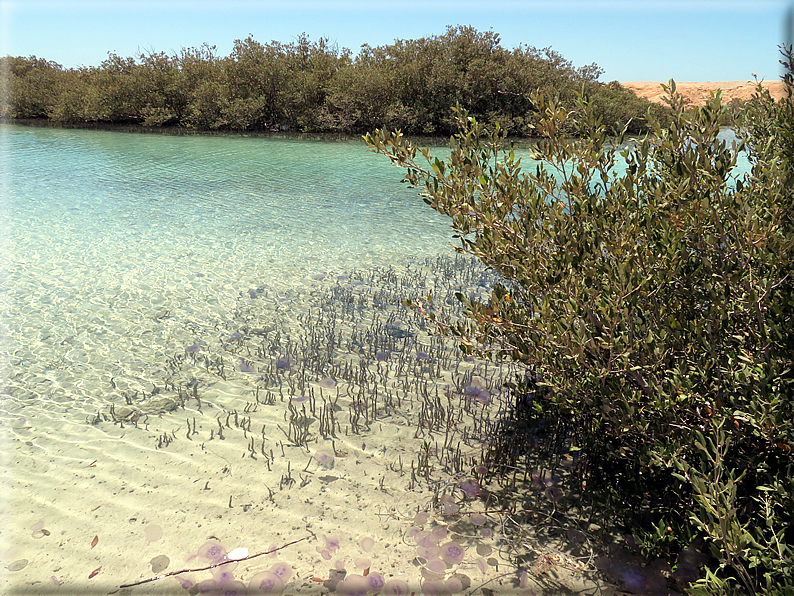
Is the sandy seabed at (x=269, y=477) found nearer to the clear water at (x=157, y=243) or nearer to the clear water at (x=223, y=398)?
the clear water at (x=223, y=398)

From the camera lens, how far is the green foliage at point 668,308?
7.88ft

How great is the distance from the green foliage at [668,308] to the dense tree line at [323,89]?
28.6 metres

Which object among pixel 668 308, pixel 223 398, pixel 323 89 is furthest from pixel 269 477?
pixel 323 89

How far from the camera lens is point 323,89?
3400 cm

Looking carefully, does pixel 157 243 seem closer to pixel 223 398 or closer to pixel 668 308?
pixel 223 398

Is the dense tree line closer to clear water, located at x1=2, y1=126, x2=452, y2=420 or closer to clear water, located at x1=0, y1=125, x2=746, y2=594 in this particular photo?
clear water, located at x1=2, y1=126, x2=452, y2=420

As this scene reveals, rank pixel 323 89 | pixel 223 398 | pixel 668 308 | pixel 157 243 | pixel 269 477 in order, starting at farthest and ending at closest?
pixel 323 89, pixel 157 243, pixel 223 398, pixel 269 477, pixel 668 308

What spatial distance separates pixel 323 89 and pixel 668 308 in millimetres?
34425

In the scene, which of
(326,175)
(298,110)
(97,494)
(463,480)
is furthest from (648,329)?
(298,110)

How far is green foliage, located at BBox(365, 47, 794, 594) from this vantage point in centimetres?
240

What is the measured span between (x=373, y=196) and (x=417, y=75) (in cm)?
1898

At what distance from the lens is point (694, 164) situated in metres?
2.66

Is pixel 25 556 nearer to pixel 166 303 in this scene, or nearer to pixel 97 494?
pixel 97 494

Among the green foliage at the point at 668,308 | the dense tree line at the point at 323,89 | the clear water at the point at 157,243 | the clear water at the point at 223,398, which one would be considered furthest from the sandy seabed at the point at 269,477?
the dense tree line at the point at 323,89
